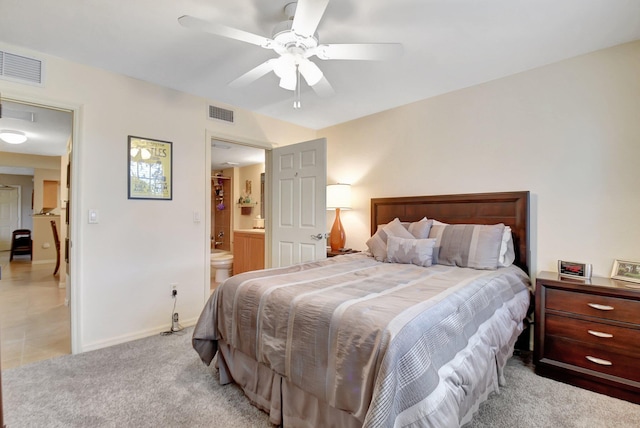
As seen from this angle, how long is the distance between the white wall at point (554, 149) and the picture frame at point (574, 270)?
226 millimetres

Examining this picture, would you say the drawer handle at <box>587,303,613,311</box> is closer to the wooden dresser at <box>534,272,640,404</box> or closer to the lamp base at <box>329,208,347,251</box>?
the wooden dresser at <box>534,272,640,404</box>

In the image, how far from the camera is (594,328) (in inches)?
79.9

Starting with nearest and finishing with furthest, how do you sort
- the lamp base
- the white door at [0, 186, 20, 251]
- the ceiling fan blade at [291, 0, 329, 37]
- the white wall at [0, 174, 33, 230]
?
the ceiling fan blade at [291, 0, 329, 37] → the lamp base → the white door at [0, 186, 20, 251] → the white wall at [0, 174, 33, 230]

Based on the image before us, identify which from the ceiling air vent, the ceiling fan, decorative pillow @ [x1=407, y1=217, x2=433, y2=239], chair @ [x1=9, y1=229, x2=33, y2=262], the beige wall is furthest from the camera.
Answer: chair @ [x1=9, y1=229, x2=33, y2=262]

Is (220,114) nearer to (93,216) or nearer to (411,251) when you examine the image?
(93,216)

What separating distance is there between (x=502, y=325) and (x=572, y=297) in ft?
2.23

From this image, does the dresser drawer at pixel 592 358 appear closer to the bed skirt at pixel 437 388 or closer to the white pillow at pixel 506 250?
the bed skirt at pixel 437 388

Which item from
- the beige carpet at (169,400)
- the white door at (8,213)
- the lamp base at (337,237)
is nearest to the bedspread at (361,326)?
the beige carpet at (169,400)

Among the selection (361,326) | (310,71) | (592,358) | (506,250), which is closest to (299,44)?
(310,71)

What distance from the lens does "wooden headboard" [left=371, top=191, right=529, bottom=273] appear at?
8.74 feet

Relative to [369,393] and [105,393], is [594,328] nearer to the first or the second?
[369,393]

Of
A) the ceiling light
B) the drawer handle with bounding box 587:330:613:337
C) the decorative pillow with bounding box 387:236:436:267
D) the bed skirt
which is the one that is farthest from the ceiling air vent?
the drawer handle with bounding box 587:330:613:337

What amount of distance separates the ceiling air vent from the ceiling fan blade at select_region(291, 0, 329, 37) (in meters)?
1.99

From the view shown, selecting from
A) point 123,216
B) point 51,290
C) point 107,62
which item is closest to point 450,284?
point 123,216
